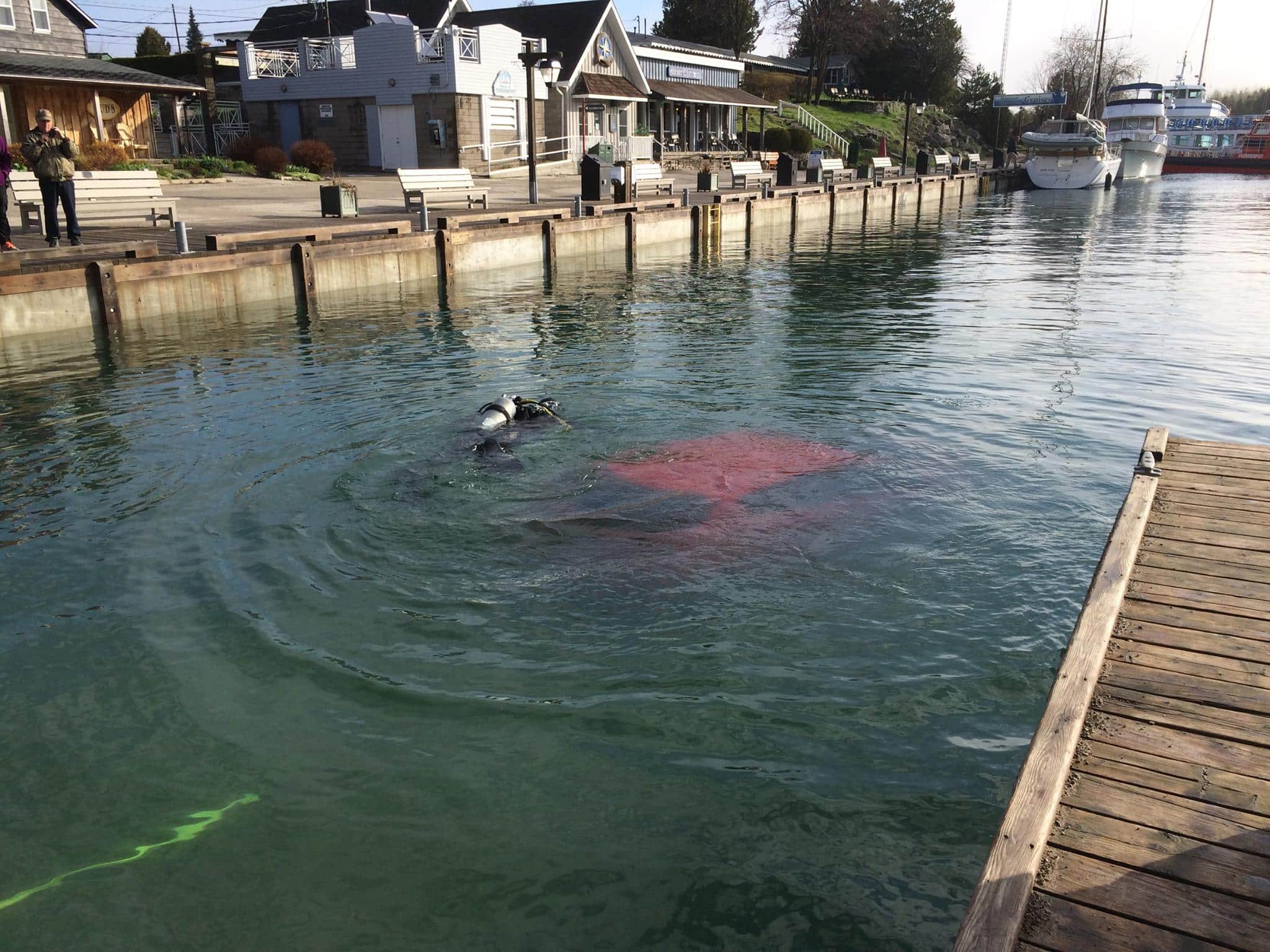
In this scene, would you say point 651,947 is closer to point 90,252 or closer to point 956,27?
point 90,252

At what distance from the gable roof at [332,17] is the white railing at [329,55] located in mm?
2468

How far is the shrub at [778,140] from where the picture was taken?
2366 inches

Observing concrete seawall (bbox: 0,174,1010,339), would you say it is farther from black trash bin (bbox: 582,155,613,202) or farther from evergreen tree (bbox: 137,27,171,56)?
evergreen tree (bbox: 137,27,171,56)

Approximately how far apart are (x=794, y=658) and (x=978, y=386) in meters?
7.52

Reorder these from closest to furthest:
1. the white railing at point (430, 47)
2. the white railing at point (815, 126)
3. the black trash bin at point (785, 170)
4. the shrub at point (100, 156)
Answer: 1. the shrub at point (100, 156)
2. the white railing at point (430, 47)
3. the black trash bin at point (785, 170)
4. the white railing at point (815, 126)

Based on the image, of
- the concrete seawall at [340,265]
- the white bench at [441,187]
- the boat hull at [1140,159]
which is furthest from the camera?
the boat hull at [1140,159]

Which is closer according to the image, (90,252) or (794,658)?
(794,658)

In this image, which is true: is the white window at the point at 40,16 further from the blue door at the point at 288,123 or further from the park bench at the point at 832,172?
the park bench at the point at 832,172

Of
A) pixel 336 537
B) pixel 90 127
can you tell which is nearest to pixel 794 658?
pixel 336 537

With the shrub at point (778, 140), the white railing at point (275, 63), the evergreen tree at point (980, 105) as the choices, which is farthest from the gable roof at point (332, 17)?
the evergreen tree at point (980, 105)

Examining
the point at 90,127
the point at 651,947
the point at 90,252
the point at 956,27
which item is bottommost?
the point at 651,947

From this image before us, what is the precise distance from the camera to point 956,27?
79125 mm

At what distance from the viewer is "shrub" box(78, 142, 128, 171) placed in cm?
2842

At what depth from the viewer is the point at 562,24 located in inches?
1827
